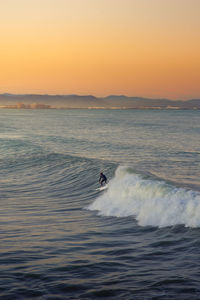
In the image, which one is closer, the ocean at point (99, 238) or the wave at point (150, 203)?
the ocean at point (99, 238)

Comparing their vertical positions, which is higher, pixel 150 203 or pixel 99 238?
pixel 150 203

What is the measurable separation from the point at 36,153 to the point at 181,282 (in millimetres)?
35303

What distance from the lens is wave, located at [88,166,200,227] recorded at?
15984mm

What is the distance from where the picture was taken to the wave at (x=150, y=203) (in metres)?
16.0

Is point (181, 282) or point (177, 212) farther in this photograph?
point (177, 212)

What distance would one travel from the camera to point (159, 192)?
19.0 m

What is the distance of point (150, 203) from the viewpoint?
1823cm

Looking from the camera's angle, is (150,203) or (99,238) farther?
(150,203)

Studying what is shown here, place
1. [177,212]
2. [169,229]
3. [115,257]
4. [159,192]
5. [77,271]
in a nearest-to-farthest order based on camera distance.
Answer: [77,271], [115,257], [169,229], [177,212], [159,192]

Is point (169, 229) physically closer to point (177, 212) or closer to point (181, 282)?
point (177, 212)

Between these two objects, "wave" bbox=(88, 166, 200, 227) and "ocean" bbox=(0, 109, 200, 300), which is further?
"wave" bbox=(88, 166, 200, 227)

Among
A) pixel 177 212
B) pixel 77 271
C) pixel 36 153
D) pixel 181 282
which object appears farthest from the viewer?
pixel 36 153

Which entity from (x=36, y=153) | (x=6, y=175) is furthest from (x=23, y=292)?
(x=36, y=153)

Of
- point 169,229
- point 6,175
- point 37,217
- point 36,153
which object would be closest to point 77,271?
point 169,229
